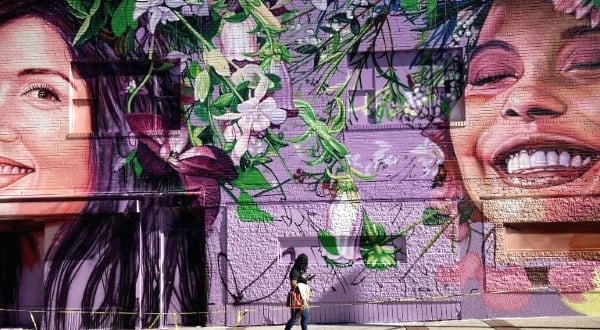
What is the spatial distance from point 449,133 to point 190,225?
5.33m

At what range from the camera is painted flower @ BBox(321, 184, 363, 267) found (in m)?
13.5

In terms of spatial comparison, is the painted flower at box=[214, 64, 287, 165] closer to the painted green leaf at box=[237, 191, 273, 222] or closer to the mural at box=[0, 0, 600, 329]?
the mural at box=[0, 0, 600, 329]

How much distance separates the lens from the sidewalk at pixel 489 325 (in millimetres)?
12117

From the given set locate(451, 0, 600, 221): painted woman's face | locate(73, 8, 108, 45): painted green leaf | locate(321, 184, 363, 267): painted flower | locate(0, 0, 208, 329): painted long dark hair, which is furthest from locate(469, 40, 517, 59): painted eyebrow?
locate(73, 8, 108, 45): painted green leaf

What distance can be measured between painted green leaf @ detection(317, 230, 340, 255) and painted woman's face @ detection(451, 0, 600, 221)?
278 centimetres

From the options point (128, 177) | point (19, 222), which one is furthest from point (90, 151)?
point (19, 222)

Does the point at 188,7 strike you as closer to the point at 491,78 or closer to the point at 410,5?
the point at 410,5

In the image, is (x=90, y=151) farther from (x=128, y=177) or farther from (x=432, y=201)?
(x=432, y=201)

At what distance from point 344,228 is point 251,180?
2005mm

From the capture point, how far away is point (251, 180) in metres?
13.7

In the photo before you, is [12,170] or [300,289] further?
[12,170]

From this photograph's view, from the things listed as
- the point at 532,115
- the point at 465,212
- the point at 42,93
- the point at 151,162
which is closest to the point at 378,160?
the point at 465,212

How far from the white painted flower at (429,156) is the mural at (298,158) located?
0.03 meters

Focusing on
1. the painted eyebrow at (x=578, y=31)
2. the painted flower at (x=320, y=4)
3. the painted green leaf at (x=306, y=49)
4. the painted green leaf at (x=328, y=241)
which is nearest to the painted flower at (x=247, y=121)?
the painted green leaf at (x=306, y=49)
